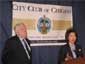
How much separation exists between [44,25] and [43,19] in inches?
4.7

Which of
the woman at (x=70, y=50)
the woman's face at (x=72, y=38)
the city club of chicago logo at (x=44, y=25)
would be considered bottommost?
the woman at (x=70, y=50)

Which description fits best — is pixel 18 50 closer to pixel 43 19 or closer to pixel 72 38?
pixel 72 38

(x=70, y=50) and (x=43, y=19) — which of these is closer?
(x=70, y=50)

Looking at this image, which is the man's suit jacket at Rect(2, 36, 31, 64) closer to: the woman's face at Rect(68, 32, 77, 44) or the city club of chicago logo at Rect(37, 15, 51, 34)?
the woman's face at Rect(68, 32, 77, 44)

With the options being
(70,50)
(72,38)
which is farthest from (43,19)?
(70,50)

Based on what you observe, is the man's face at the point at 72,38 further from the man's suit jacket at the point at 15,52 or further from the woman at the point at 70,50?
the man's suit jacket at the point at 15,52

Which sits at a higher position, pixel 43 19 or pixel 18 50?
pixel 43 19

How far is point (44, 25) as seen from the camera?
4.36m

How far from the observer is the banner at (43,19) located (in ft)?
13.2

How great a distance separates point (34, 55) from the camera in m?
4.20

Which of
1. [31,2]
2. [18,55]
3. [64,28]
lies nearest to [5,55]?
[18,55]

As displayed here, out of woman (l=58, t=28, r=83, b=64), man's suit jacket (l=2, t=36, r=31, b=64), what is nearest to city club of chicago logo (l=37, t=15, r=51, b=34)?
woman (l=58, t=28, r=83, b=64)

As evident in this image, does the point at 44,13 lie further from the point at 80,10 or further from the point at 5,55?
the point at 5,55

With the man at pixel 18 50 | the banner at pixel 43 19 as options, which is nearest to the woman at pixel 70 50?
the man at pixel 18 50
